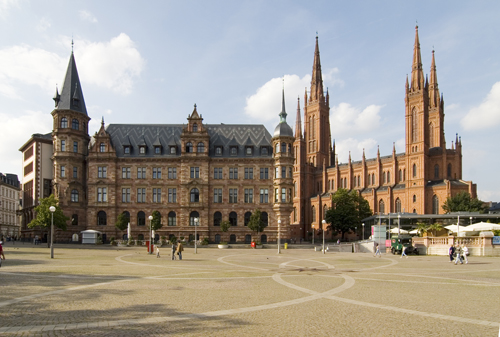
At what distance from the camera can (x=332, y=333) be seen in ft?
35.4

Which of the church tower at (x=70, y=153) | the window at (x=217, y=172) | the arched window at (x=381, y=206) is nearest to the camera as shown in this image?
the church tower at (x=70, y=153)

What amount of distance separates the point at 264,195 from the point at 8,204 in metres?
82.9

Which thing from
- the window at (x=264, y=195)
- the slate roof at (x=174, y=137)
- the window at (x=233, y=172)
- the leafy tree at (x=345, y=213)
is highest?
the slate roof at (x=174, y=137)

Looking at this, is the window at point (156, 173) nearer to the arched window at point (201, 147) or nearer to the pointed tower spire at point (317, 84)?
the arched window at point (201, 147)

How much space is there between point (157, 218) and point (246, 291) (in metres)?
49.8

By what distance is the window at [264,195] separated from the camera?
68938 mm

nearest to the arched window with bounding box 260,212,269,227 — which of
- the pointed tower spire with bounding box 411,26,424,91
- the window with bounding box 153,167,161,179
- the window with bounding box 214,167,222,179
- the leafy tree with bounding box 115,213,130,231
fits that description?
the window with bounding box 214,167,222,179

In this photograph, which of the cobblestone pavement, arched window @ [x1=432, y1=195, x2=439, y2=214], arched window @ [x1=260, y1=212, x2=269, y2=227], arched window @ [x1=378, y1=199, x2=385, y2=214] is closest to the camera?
the cobblestone pavement

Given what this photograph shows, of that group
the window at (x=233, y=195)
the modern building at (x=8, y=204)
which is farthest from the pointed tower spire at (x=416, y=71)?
the modern building at (x=8, y=204)

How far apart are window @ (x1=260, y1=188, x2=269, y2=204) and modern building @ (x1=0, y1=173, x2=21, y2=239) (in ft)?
242

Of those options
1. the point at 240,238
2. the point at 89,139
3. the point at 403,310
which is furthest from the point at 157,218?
the point at 403,310

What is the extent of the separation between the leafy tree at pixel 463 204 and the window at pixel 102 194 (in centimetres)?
6956

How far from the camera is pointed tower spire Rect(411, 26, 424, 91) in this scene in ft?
387

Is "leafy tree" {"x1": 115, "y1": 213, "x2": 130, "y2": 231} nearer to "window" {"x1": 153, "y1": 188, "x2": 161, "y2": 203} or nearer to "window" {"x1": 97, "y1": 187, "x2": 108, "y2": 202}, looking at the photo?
"window" {"x1": 97, "y1": 187, "x2": 108, "y2": 202}
